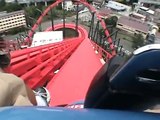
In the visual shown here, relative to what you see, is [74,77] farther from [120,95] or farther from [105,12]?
[105,12]

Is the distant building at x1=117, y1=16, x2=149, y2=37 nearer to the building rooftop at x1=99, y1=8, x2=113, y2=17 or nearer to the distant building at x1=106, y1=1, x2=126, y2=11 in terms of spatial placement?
the building rooftop at x1=99, y1=8, x2=113, y2=17

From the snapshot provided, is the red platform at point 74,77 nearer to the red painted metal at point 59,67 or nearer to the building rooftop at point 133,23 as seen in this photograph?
the red painted metal at point 59,67

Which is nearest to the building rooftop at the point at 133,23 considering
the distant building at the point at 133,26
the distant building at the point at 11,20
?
the distant building at the point at 133,26

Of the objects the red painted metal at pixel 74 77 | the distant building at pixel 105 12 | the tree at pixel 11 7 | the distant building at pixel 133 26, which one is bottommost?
the distant building at pixel 133 26

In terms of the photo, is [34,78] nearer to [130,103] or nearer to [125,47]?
[130,103]

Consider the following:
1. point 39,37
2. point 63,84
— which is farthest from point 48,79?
point 39,37
